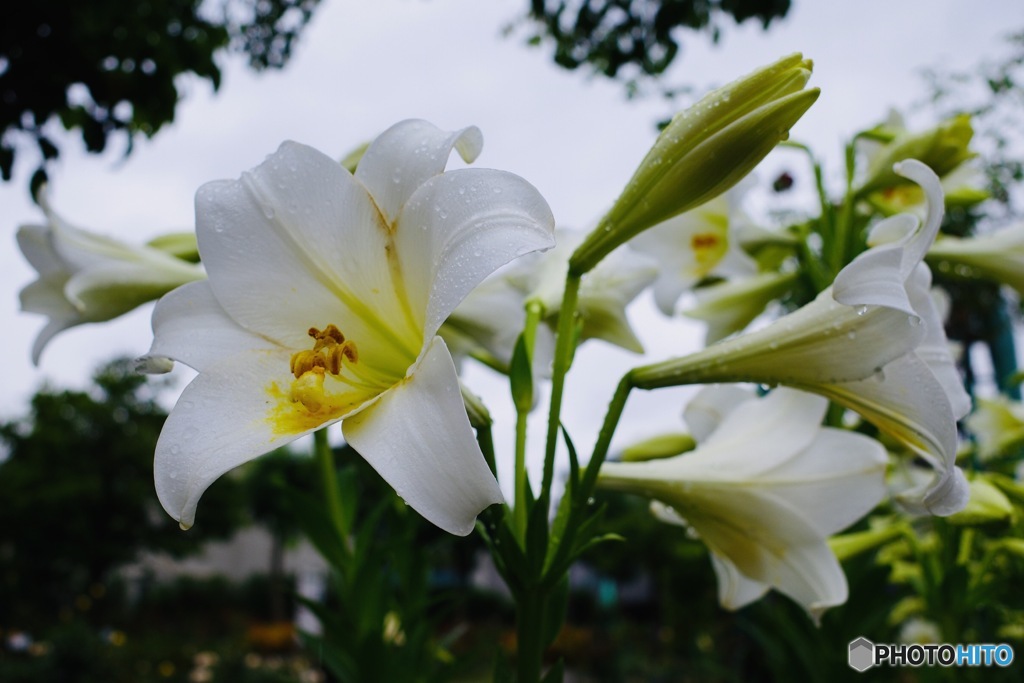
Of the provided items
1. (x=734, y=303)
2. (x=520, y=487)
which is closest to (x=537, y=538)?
(x=520, y=487)

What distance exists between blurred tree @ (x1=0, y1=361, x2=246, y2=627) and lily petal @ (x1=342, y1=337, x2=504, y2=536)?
44.8ft

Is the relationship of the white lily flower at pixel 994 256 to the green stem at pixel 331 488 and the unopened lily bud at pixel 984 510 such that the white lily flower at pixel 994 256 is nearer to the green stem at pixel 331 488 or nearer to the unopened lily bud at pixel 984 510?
the unopened lily bud at pixel 984 510

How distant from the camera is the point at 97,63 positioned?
2689 millimetres

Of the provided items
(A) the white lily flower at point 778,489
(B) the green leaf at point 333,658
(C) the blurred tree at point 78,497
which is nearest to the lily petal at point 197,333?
(A) the white lily flower at point 778,489

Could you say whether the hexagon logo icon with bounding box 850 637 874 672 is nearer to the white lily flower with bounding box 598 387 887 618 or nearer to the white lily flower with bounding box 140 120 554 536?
the white lily flower with bounding box 598 387 887 618

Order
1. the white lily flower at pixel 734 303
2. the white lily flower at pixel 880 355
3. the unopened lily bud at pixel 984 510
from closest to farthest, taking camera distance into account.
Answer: the white lily flower at pixel 880 355
the unopened lily bud at pixel 984 510
the white lily flower at pixel 734 303

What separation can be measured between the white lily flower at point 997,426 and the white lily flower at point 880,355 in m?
0.80

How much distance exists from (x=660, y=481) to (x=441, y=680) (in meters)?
0.56

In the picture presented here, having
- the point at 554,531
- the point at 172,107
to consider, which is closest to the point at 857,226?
the point at 554,531

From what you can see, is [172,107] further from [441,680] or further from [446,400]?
[446,400]

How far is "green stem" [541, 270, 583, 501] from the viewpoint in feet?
2.39

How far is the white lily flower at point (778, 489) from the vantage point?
83cm

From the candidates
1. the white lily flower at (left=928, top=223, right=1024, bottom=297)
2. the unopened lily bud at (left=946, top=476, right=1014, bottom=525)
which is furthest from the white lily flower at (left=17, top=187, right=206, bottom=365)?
the white lily flower at (left=928, top=223, right=1024, bottom=297)

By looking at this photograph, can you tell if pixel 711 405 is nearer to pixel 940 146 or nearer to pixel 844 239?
pixel 844 239
